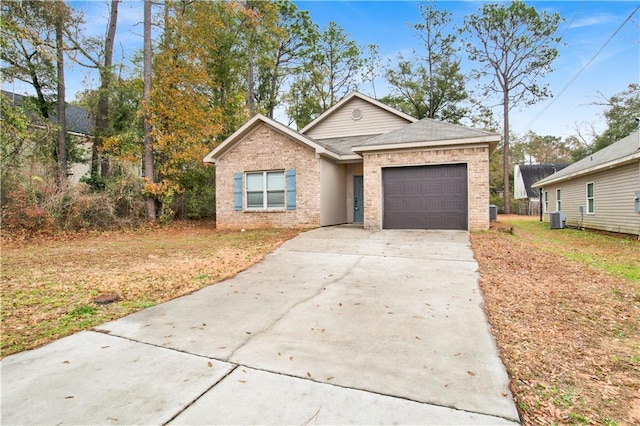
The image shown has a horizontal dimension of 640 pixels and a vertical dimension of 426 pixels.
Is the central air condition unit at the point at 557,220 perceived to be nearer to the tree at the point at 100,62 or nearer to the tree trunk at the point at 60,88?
the tree at the point at 100,62

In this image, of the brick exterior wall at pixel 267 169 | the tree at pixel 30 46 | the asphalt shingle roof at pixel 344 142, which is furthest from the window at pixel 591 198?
the tree at pixel 30 46

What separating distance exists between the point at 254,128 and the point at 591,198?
14.7 metres

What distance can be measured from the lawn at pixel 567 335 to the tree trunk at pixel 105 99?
16789mm

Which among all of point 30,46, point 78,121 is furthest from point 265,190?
point 78,121

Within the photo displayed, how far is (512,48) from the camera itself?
2462 centimetres

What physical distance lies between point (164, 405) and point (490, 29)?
3046cm

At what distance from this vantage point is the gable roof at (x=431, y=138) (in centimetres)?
1011

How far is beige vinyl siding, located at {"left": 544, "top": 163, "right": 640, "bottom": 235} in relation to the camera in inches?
436

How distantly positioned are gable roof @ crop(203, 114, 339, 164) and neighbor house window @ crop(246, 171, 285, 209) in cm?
144

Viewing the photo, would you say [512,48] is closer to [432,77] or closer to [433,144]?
[432,77]

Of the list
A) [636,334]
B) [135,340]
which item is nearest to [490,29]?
[636,334]

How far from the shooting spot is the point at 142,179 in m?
13.5

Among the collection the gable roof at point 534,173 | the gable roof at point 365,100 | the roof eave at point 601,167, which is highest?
the gable roof at point 365,100

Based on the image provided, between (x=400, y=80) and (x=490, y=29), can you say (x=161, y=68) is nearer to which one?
(x=400, y=80)
